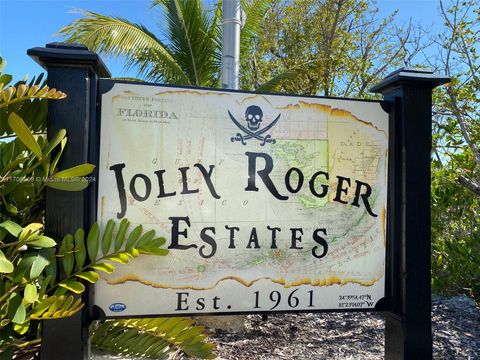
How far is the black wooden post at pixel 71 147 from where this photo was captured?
6.20 feet

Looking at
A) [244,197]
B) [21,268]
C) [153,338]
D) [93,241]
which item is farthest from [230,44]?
[21,268]

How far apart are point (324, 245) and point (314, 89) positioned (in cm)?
805

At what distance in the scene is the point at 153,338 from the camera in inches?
94.0

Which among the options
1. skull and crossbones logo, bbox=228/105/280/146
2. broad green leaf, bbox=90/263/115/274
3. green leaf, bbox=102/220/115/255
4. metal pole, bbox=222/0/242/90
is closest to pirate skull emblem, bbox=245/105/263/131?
skull and crossbones logo, bbox=228/105/280/146

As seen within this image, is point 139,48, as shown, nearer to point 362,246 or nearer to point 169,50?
point 169,50

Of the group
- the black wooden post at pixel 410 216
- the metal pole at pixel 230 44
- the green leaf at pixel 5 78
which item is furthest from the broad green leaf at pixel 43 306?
the metal pole at pixel 230 44

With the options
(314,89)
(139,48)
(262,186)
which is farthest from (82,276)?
(314,89)

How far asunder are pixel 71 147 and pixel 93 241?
0.47 metres

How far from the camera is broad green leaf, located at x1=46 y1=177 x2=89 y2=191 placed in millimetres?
1829

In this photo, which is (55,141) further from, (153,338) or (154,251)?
(153,338)

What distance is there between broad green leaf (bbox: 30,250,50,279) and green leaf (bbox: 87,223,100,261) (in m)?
0.18

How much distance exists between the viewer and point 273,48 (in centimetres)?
1045

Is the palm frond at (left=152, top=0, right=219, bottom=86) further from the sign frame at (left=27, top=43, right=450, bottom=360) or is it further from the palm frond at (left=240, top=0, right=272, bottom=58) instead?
the sign frame at (left=27, top=43, right=450, bottom=360)

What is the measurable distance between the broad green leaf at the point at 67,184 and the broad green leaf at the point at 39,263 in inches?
11.8
